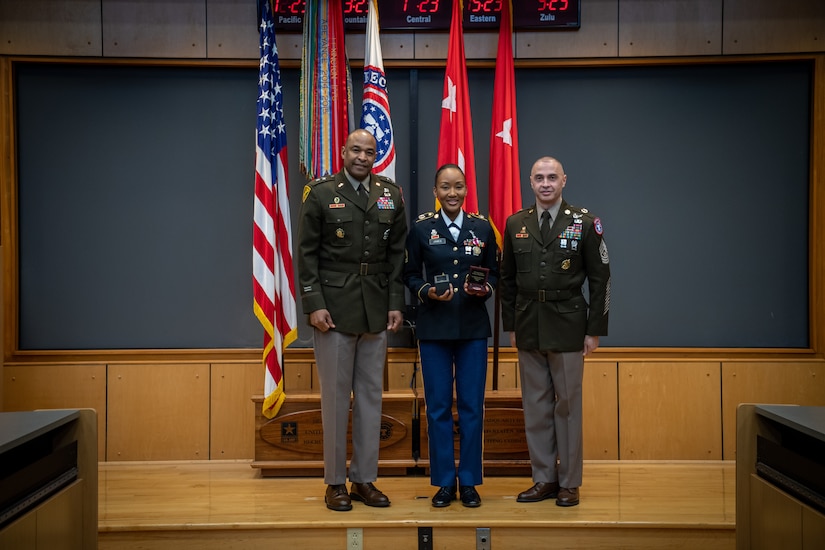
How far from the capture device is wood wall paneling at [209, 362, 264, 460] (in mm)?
4383

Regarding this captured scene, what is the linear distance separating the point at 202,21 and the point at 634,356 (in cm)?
299

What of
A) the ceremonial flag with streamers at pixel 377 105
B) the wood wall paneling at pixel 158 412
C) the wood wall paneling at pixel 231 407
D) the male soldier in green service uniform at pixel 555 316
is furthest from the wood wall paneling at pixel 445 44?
the wood wall paneling at pixel 158 412

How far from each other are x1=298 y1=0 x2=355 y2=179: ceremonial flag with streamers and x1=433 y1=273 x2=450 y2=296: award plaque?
1.06 m

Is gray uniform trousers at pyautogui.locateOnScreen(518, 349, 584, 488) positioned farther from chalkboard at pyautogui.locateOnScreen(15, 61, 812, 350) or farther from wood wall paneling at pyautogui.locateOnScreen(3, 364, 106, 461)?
wood wall paneling at pyautogui.locateOnScreen(3, 364, 106, 461)

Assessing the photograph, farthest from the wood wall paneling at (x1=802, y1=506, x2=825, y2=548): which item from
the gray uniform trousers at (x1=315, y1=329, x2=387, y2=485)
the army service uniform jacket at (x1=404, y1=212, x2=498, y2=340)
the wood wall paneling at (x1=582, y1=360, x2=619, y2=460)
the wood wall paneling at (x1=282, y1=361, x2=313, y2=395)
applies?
the wood wall paneling at (x1=282, y1=361, x2=313, y2=395)

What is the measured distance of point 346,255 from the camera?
128 inches

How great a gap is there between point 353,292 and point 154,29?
6.99ft

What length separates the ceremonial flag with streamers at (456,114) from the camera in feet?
13.5

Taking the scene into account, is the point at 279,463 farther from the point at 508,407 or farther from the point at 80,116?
the point at 80,116

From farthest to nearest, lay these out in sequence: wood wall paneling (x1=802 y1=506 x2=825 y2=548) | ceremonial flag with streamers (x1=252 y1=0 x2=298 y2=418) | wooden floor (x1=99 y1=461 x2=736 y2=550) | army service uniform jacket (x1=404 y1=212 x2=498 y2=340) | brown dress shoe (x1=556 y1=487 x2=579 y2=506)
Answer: ceremonial flag with streamers (x1=252 y1=0 x2=298 y2=418) → brown dress shoe (x1=556 y1=487 x2=579 y2=506) → army service uniform jacket (x1=404 y1=212 x2=498 y2=340) → wooden floor (x1=99 y1=461 x2=736 y2=550) → wood wall paneling (x1=802 y1=506 x2=825 y2=548)

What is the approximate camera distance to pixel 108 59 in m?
4.33

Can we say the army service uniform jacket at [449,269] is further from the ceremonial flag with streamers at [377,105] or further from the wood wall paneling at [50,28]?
the wood wall paneling at [50,28]

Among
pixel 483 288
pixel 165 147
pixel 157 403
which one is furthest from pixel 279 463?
pixel 165 147

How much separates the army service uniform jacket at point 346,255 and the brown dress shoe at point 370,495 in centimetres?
67
